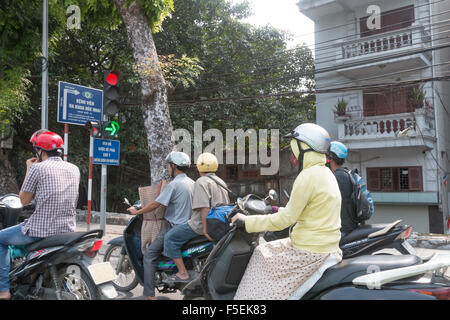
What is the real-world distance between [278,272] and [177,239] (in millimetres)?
1679

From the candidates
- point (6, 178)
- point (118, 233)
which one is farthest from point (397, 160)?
point (6, 178)

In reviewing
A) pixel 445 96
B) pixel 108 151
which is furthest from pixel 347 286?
pixel 445 96

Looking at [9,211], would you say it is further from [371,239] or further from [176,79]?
[176,79]

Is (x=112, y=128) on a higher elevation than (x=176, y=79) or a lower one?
lower

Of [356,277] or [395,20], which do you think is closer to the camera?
[356,277]

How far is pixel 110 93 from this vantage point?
628cm

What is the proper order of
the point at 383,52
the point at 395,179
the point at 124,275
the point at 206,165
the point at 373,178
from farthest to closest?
the point at 373,178, the point at 395,179, the point at 383,52, the point at 124,275, the point at 206,165

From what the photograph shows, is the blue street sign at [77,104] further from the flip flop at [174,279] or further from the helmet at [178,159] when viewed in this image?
the flip flop at [174,279]

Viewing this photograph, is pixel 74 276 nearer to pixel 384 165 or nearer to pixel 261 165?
pixel 384 165

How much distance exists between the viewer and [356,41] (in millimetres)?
12281

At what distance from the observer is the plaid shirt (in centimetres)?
311

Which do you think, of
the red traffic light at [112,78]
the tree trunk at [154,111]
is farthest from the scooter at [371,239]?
the red traffic light at [112,78]

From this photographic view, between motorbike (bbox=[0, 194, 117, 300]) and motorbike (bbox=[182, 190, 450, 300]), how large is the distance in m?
0.85

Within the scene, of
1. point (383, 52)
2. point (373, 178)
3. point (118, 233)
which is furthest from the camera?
point (373, 178)
